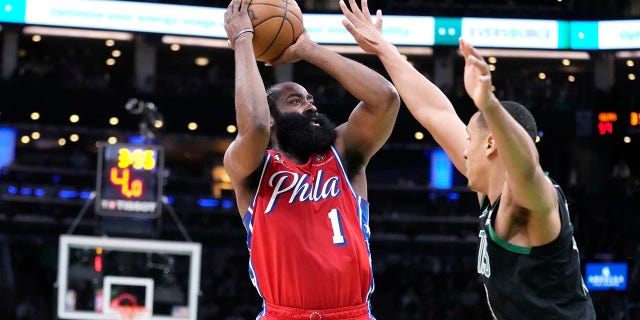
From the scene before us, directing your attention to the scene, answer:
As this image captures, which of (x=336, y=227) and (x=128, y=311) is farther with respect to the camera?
(x=128, y=311)

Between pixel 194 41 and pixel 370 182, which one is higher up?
pixel 194 41

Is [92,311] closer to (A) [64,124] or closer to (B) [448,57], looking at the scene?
(A) [64,124]

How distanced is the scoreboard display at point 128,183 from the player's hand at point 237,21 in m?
10.4

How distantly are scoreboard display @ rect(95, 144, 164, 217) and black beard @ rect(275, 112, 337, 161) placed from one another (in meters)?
10.3

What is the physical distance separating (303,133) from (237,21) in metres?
0.63

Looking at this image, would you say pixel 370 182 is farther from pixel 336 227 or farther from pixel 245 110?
pixel 245 110

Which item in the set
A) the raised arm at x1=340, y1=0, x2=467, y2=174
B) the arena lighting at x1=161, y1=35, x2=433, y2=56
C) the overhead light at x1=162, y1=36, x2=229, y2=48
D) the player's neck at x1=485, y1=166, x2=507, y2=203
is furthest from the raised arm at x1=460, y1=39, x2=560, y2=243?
the overhead light at x1=162, y1=36, x2=229, y2=48

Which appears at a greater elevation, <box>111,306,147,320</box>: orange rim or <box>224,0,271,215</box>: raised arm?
<box>224,0,271,215</box>: raised arm

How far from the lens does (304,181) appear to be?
493 cm

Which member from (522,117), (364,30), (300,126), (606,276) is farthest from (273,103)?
(606,276)

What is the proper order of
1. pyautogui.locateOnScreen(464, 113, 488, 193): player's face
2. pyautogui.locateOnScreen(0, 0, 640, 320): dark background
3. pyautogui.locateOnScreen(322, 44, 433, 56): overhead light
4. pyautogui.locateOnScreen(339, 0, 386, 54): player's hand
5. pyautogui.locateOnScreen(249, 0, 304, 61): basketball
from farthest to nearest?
pyautogui.locateOnScreen(322, 44, 433, 56): overhead light < pyautogui.locateOnScreen(0, 0, 640, 320): dark background < pyautogui.locateOnScreen(249, 0, 304, 61): basketball < pyautogui.locateOnScreen(339, 0, 386, 54): player's hand < pyautogui.locateOnScreen(464, 113, 488, 193): player's face

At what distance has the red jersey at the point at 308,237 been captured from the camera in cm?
479

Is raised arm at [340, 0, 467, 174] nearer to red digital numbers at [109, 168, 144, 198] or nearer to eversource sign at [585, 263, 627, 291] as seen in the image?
red digital numbers at [109, 168, 144, 198]

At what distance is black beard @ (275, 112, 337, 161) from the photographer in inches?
196
